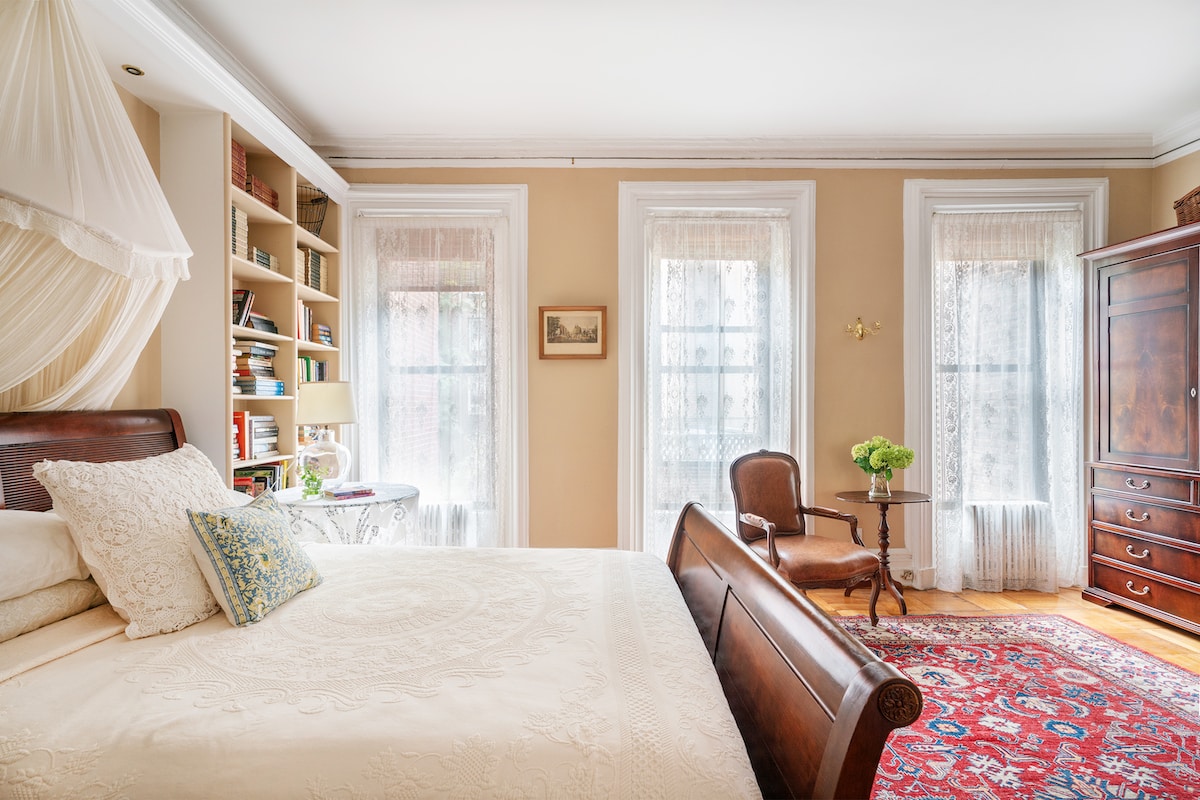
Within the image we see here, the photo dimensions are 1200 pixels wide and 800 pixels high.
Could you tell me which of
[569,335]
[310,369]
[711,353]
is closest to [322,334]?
[310,369]

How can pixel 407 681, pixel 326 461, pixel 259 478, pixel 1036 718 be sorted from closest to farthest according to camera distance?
1. pixel 407 681
2. pixel 1036 718
3. pixel 326 461
4. pixel 259 478

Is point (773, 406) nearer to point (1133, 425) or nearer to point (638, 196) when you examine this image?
point (638, 196)

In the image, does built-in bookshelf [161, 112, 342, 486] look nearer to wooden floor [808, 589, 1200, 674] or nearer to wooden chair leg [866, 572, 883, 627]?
wooden floor [808, 589, 1200, 674]

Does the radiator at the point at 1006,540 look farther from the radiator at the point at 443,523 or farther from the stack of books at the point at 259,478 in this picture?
the stack of books at the point at 259,478

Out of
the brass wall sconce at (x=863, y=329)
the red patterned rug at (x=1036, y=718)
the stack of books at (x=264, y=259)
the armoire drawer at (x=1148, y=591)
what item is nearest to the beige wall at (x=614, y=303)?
the brass wall sconce at (x=863, y=329)

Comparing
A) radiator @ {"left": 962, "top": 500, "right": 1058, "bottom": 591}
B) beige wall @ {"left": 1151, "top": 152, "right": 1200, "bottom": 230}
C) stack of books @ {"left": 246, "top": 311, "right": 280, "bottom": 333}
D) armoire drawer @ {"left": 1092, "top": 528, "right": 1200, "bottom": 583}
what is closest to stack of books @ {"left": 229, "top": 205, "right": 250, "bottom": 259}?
stack of books @ {"left": 246, "top": 311, "right": 280, "bottom": 333}

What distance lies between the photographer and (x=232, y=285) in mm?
2998

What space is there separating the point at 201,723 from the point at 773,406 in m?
3.51

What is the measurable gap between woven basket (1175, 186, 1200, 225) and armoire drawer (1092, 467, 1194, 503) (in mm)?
1383

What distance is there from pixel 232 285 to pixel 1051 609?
4891 millimetres

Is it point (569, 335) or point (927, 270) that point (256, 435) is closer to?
point (569, 335)

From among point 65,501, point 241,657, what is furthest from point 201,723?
point 65,501

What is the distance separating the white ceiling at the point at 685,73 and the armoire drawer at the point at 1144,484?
2081mm

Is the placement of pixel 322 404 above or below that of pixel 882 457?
above
